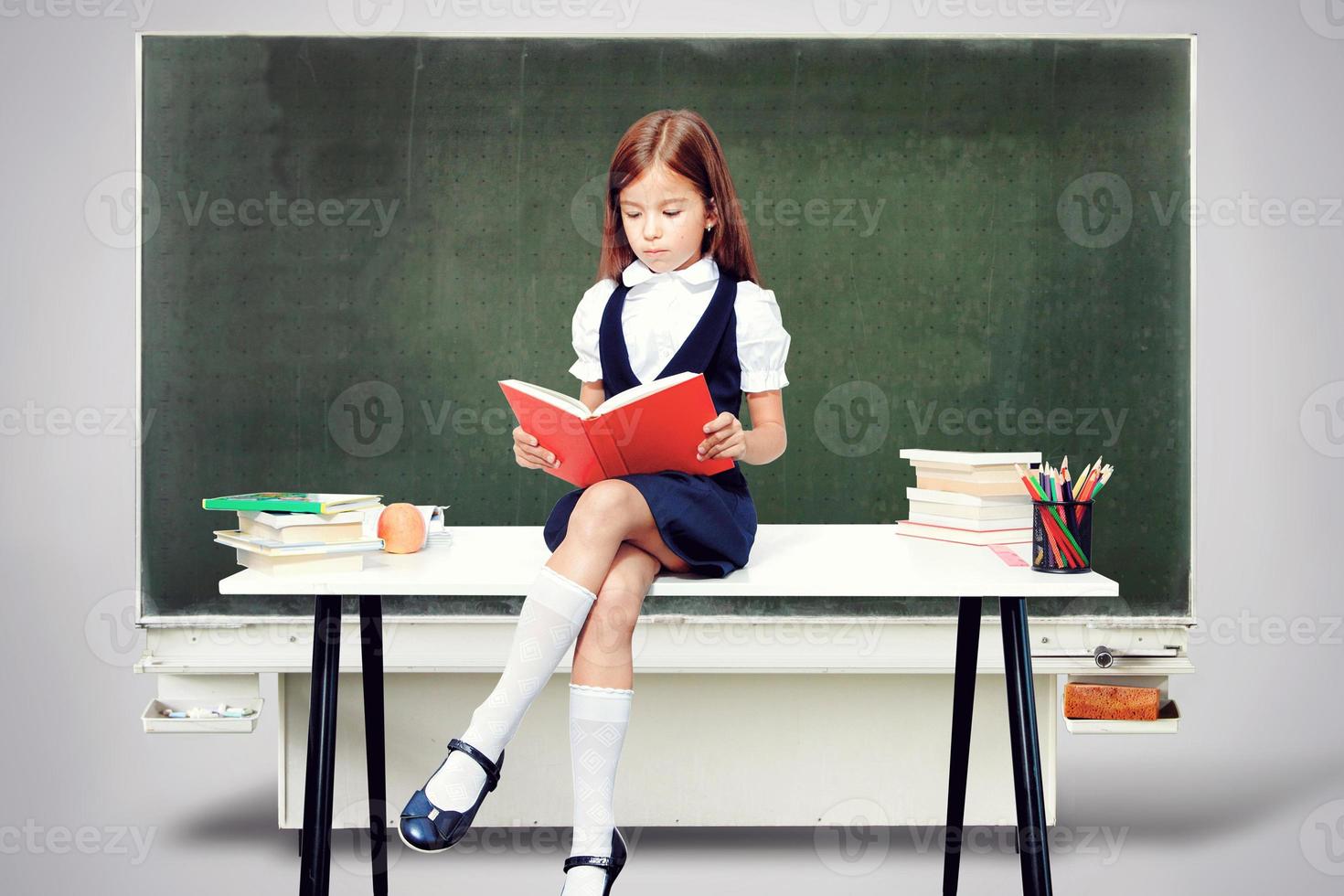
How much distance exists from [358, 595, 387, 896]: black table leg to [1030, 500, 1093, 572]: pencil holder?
122cm

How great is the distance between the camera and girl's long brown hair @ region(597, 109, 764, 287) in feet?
7.38

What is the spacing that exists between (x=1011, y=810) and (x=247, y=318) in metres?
2.16

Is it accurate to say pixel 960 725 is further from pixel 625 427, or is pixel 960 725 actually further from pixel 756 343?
pixel 625 427

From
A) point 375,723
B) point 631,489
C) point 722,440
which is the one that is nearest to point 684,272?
point 722,440

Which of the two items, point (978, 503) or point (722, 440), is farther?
point (978, 503)

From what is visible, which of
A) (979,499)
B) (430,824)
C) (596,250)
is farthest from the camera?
(596,250)

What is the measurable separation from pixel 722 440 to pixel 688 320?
1.13 ft

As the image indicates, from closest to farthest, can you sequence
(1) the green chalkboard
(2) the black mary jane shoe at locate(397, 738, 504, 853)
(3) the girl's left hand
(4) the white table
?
(2) the black mary jane shoe at locate(397, 738, 504, 853) < (4) the white table < (3) the girl's left hand < (1) the green chalkboard

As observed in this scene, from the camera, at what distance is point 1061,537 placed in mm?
2031

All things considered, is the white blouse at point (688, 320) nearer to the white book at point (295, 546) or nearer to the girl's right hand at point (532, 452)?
the girl's right hand at point (532, 452)

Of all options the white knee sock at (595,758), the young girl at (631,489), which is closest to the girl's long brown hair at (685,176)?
the young girl at (631,489)

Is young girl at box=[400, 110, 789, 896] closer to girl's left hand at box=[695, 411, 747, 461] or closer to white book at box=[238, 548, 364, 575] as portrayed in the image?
girl's left hand at box=[695, 411, 747, 461]

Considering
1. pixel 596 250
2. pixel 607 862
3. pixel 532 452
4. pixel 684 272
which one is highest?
pixel 596 250

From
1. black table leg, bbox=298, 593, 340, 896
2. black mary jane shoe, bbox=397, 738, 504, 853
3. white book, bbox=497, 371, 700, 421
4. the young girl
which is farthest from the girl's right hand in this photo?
black mary jane shoe, bbox=397, 738, 504, 853
